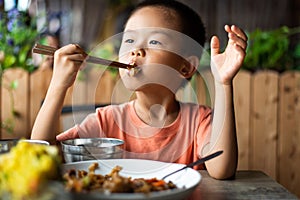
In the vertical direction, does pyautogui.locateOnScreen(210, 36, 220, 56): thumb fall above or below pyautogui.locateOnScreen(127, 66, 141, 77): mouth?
above

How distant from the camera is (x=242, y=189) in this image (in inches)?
33.3

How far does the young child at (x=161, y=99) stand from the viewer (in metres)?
0.99

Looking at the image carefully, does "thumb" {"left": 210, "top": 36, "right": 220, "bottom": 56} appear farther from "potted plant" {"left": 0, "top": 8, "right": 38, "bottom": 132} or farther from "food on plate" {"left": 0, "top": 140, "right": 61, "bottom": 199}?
"potted plant" {"left": 0, "top": 8, "right": 38, "bottom": 132}

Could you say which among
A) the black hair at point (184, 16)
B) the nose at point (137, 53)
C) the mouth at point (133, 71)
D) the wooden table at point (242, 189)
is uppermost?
the black hair at point (184, 16)

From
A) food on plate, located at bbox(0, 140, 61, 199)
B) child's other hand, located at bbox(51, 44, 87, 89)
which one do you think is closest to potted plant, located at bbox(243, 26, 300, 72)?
child's other hand, located at bbox(51, 44, 87, 89)

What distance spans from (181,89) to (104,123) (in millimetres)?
252

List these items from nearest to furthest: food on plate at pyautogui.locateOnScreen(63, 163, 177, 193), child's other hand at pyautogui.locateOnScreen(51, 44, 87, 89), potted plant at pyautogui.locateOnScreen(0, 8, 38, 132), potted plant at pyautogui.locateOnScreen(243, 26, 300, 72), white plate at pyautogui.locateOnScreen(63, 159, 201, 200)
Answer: food on plate at pyautogui.locateOnScreen(63, 163, 177, 193)
white plate at pyautogui.locateOnScreen(63, 159, 201, 200)
child's other hand at pyautogui.locateOnScreen(51, 44, 87, 89)
potted plant at pyautogui.locateOnScreen(0, 8, 38, 132)
potted plant at pyautogui.locateOnScreen(243, 26, 300, 72)

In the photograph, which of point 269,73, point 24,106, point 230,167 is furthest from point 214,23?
point 230,167

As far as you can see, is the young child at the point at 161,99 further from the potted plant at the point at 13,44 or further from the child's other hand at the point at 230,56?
the potted plant at the point at 13,44

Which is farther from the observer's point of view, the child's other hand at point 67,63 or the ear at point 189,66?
the ear at point 189,66

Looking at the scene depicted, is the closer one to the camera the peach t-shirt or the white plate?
the white plate

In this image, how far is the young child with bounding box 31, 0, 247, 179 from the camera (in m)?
0.99

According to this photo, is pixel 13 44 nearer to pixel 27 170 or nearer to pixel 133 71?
pixel 133 71

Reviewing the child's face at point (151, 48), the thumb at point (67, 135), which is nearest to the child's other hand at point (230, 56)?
the child's face at point (151, 48)
